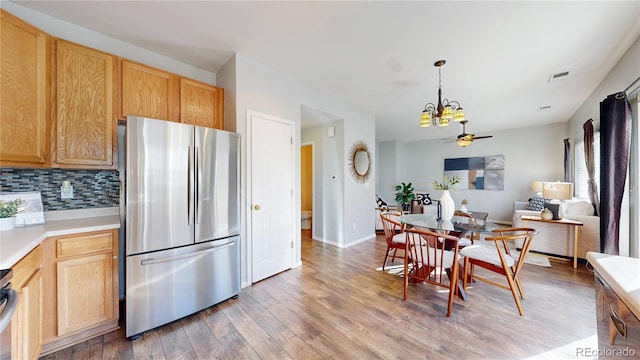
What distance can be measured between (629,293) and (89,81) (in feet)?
11.1

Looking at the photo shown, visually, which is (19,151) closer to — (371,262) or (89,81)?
(89,81)

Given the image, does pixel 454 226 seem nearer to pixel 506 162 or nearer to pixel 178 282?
pixel 178 282

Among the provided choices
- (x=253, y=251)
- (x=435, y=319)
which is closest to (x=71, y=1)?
(x=253, y=251)

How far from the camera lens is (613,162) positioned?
238cm

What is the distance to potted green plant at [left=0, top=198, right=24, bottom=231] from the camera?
152 centimetres

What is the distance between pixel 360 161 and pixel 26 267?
157 inches

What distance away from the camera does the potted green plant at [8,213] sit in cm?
152

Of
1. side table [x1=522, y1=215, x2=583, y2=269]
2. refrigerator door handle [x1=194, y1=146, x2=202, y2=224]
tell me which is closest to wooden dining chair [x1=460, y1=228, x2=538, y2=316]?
→ side table [x1=522, y1=215, x2=583, y2=269]

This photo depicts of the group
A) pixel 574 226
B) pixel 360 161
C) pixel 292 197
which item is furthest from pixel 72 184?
pixel 574 226

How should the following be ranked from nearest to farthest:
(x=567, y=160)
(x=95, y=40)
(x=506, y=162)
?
(x=95, y=40) < (x=567, y=160) < (x=506, y=162)

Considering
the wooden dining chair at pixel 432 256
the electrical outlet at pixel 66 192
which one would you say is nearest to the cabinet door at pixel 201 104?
the electrical outlet at pixel 66 192

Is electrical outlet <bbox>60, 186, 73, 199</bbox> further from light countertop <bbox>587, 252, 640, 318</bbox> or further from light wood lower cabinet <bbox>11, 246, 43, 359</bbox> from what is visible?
light countertop <bbox>587, 252, 640, 318</bbox>

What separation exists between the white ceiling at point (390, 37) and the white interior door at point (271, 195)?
834mm

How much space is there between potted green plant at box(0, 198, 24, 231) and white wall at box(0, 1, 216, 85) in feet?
4.77
